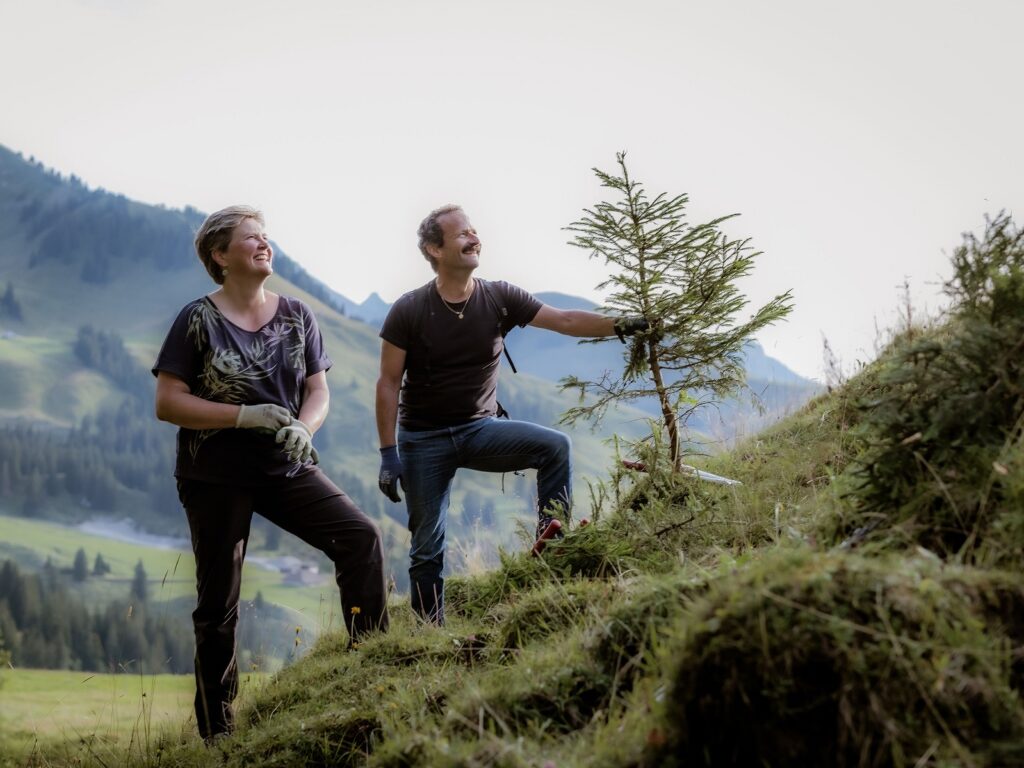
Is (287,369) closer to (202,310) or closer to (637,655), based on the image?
(202,310)

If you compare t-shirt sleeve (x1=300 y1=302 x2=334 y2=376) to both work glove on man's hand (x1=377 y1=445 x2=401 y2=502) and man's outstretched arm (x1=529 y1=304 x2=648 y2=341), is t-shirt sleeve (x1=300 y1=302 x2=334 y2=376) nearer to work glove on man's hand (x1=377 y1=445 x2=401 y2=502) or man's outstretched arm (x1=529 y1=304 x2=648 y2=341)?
work glove on man's hand (x1=377 y1=445 x2=401 y2=502)

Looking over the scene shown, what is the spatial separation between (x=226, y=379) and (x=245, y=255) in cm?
80

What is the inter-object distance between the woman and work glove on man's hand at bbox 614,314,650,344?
221cm

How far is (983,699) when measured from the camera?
2566 millimetres

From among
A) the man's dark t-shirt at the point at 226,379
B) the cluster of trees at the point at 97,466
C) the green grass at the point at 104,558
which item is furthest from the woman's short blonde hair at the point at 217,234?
the cluster of trees at the point at 97,466

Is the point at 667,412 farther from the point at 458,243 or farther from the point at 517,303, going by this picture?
the point at 458,243

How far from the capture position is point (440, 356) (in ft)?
23.1

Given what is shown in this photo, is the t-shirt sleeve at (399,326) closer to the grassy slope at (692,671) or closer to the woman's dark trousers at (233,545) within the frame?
the woman's dark trousers at (233,545)

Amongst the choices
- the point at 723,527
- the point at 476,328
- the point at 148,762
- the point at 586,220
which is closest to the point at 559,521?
the point at 723,527

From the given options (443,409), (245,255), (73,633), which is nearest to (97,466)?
(73,633)

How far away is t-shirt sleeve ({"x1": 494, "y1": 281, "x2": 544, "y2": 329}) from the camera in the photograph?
7.38 m

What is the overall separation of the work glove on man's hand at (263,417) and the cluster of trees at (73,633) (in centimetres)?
10483

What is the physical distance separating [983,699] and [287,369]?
4.37 metres

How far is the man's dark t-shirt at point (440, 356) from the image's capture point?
7.01 metres
